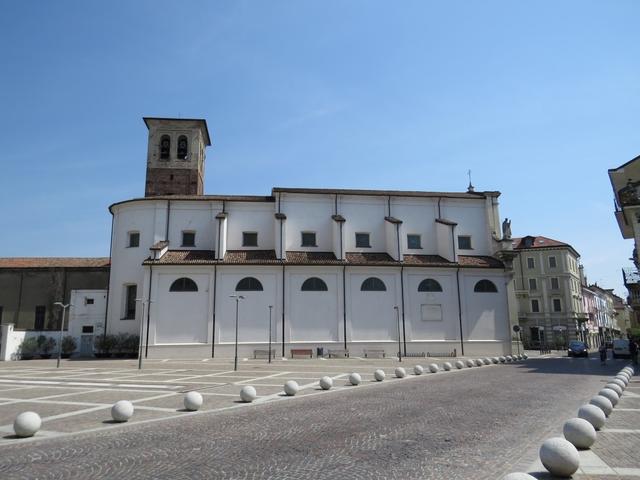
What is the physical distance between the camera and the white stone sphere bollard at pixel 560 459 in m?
5.36

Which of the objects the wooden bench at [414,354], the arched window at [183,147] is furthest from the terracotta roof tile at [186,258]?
the wooden bench at [414,354]

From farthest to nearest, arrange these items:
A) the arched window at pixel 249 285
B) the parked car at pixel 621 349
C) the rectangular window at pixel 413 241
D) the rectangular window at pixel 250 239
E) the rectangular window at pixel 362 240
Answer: the rectangular window at pixel 413 241, the rectangular window at pixel 362 240, the parked car at pixel 621 349, the rectangular window at pixel 250 239, the arched window at pixel 249 285

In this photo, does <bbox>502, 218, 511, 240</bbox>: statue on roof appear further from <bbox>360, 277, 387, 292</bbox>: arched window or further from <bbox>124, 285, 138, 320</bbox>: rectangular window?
<bbox>124, 285, 138, 320</bbox>: rectangular window

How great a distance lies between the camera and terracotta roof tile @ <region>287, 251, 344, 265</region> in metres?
33.7

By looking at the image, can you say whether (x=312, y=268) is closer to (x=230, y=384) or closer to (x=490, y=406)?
(x=230, y=384)

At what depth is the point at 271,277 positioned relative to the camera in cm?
3325

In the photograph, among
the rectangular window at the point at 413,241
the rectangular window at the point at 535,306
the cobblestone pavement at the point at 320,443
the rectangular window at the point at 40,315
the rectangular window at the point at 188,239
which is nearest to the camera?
the cobblestone pavement at the point at 320,443

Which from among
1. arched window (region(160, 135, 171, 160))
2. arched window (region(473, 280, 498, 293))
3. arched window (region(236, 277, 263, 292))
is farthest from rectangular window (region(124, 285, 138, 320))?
arched window (region(473, 280, 498, 293))

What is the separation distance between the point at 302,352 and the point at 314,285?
4.91 m

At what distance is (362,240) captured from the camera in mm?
37844

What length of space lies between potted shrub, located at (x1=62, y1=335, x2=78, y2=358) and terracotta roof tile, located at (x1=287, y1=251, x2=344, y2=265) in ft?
56.9

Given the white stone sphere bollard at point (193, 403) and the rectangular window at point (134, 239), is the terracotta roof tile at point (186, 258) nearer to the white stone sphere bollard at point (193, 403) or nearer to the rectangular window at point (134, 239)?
the rectangular window at point (134, 239)

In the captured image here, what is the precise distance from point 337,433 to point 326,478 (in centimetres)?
273

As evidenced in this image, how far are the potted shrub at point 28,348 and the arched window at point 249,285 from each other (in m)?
15.8
